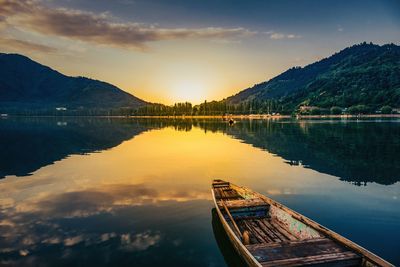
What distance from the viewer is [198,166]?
39812 mm

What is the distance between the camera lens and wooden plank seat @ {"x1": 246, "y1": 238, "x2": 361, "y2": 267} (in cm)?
1212

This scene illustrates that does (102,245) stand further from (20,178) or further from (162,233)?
(20,178)

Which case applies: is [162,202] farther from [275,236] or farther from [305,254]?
[305,254]

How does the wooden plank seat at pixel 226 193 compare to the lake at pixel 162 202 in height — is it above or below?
above

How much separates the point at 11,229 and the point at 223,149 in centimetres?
3955

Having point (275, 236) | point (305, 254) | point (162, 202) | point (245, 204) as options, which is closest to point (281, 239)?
point (275, 236)

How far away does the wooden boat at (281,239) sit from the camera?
12211mm

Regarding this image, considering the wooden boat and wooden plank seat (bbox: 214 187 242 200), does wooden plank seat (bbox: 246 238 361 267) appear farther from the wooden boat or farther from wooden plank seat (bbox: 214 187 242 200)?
wooden plank seat (bbox: 214 187 242 200)

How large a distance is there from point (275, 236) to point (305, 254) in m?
3.26

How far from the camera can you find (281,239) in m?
15.7

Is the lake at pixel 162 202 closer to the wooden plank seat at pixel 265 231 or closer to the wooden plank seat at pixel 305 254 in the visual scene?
the wooden plank seat at pixel 265 231

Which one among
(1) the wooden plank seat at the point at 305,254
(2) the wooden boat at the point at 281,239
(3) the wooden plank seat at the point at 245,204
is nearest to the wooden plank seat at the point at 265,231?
(2) the wooden boat at the point at 281,239

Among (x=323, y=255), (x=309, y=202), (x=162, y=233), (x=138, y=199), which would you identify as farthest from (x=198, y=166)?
(x=323, y=255)

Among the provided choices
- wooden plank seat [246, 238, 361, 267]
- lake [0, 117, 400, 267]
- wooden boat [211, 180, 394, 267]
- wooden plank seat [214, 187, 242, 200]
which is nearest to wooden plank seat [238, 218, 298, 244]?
wooden boat [211, 180, 394, 267]
